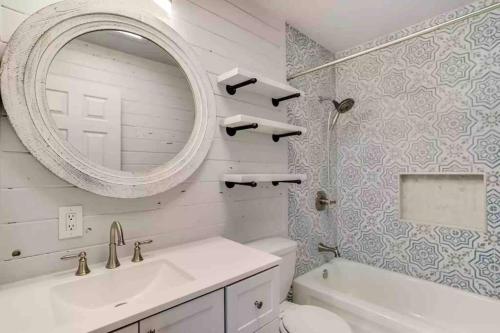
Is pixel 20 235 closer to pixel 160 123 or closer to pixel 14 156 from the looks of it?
pixel 14 156

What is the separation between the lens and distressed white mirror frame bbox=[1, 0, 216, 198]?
85 centimetres

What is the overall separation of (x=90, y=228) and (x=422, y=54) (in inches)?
94.2

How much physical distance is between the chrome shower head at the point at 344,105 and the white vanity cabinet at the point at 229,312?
1589 millimetres

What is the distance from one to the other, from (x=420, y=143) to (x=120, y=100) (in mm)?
2008

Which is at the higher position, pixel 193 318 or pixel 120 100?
pixel 120 100

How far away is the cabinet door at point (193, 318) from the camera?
707mm

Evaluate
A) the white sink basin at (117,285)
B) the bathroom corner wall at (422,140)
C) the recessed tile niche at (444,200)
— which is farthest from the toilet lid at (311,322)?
the recessed tile niche at (444,200)

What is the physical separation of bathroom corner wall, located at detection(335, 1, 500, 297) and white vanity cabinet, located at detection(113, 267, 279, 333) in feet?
4.59

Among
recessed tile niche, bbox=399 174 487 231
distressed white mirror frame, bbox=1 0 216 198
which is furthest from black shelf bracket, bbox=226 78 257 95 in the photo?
recessed tile niche, bbox=399 174 487 231

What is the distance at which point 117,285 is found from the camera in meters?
0.96

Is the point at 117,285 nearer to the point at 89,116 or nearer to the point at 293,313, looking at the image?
the point at 89,116

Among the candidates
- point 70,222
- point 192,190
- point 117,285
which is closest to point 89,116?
point 70,222

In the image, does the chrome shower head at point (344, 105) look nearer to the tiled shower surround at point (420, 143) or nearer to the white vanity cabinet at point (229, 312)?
the tiled shower surround at point (420, 143)

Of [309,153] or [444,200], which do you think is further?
[309,153]
